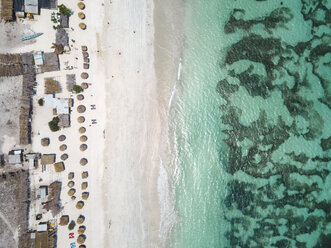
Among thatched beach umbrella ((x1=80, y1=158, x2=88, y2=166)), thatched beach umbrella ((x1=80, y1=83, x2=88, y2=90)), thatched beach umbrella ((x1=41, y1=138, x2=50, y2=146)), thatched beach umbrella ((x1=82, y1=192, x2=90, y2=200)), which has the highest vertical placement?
thatched beach umbrella ((x1=80, y1=83, x2=88, y2=90))

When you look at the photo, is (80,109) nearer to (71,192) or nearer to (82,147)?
(82,147)

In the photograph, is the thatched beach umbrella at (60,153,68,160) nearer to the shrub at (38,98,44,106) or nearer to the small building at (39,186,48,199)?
the small building at (39,186,48,199)

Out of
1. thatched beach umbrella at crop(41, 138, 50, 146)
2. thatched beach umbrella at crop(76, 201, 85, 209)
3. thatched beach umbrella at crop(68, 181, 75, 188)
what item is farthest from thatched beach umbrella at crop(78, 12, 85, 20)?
thatched beach umbrella at crop(76, 201, 85, 209)

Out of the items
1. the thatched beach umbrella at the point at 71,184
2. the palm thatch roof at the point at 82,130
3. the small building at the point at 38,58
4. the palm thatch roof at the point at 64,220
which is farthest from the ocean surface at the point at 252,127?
the small building at the point at 38,58

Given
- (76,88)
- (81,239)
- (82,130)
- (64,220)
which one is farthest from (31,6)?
(81,239)

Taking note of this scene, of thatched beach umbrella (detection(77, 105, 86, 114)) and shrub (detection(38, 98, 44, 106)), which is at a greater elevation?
shrub (detection(38, 98, 44, 106))

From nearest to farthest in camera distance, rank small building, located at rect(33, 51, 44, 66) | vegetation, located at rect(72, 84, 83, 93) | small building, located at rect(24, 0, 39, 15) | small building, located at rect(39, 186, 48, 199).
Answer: small building, located at rect(24, 0, 39, 15), small building, located at rect(33, 51, 44, 66), small building, located at rect(39, 186, 48, 199), vegetation, located at rect(72, 84, 83, 93)

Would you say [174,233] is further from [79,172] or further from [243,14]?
[243,14]

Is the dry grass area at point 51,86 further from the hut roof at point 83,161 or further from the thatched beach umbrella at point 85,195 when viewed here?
the thatched beach umbrella at point 85,195
